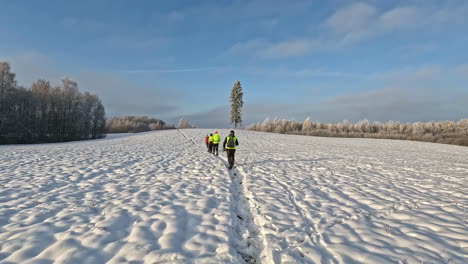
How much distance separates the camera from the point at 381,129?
4497 centimetres

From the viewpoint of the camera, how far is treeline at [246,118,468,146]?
35.0 m

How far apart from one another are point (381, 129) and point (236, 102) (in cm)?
3484

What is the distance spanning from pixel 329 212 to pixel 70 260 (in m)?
5.95

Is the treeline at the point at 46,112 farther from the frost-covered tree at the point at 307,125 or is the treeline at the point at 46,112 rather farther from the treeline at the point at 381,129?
the frost-covered tree at the point at 307,125

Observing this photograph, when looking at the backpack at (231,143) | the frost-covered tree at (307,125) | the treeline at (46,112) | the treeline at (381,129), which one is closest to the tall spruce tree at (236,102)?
the treeline at (381,129)

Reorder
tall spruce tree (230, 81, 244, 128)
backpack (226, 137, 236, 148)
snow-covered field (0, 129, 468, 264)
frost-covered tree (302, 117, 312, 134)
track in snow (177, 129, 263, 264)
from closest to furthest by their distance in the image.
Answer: snow-covered field (0, 129, 468, 264), track in snow (177, 129, 263, 264), backpack (226, 137, 236, 148), frost-covered tree (302, 117, 312, 134), tall spruce tree (230, 81, 244, 128)

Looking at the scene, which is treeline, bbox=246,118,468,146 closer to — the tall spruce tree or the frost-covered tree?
the frost-covered tree

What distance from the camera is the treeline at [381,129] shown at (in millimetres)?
35031

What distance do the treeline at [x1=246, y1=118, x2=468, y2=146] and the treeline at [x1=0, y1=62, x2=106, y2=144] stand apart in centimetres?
3891

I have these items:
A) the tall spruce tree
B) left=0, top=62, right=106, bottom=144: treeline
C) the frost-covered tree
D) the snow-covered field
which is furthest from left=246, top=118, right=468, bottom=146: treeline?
left=0, top=62, right=106, bottom=144: treeline

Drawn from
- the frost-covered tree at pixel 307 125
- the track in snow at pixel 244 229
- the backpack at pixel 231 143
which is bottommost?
the track in snow at pixel 244 229

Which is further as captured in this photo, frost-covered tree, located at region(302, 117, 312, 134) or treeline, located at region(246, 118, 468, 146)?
frost-covered tree, located at region(302, 117, 312, 134)

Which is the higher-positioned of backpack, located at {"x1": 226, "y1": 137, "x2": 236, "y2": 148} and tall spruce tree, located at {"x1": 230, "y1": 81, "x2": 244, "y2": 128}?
tall spruce tree, located at {"x1": 230, "y1": 81, "x2": 244, "y2": 128}

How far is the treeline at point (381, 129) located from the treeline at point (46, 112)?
3891 centimetres
